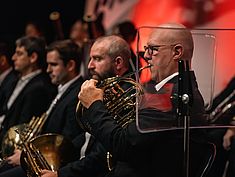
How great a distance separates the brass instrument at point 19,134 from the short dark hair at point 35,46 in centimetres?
79

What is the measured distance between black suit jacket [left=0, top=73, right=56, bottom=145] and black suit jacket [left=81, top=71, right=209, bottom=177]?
5.36 ft

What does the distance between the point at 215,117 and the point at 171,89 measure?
0.23 m

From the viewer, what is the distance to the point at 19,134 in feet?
13.5

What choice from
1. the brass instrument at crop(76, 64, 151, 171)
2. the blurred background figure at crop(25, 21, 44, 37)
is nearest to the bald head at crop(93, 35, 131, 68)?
the brass instrument at crop(76, 64, 151, 171)

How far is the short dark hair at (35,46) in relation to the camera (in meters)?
4.99

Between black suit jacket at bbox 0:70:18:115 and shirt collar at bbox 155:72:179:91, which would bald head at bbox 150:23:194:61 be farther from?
black suit jacket at bbox 0:70:18:115

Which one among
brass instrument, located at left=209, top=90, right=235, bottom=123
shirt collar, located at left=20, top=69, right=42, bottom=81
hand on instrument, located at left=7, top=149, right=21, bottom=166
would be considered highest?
brass instrument, located at left=209, top=90, right=235, bottom=123

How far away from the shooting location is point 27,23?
24.5 ft

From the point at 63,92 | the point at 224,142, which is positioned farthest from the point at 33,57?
the point at 224,142

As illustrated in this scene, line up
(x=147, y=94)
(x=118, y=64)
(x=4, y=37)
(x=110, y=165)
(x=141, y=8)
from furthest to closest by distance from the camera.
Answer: (x=4, y=37) → (x=141, y=8) → (x=118, y=64) → (x=110, y=165) → (x=147, y=94)

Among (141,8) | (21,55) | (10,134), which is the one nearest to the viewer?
(10,134)

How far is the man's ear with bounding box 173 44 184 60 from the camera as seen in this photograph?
9.44 ft

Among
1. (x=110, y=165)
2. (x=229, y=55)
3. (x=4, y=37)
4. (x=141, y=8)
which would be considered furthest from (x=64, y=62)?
(x=4, y=37)

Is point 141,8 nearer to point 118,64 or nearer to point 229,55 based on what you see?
point 118,64
